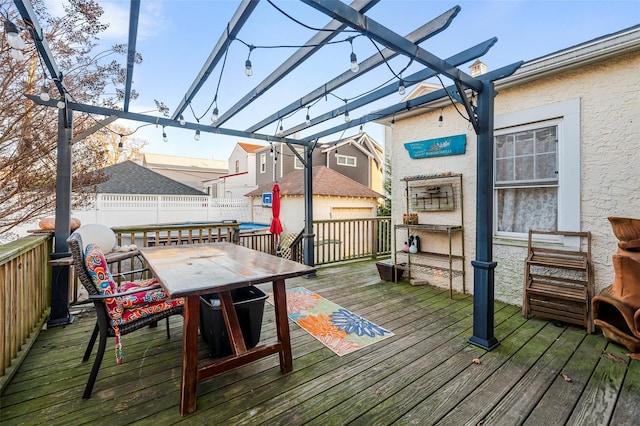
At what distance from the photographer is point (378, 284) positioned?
4629 millimetres

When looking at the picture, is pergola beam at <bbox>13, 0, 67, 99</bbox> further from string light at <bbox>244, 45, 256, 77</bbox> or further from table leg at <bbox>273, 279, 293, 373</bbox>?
table leg at <bbox>273, 279, 293, 373</bbox>

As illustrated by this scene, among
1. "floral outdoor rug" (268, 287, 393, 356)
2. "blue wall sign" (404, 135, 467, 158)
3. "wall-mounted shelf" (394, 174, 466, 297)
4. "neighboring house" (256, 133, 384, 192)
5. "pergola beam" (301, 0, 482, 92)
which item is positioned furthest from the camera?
"neighboring house" (256, 133, 384, 192)

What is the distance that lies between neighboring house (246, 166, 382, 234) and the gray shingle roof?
5280 millimetres

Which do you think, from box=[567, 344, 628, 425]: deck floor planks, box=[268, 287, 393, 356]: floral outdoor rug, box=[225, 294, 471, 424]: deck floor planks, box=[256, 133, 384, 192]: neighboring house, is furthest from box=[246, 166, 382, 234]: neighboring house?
box=[567, 344, 628, 425]: deck floor planks

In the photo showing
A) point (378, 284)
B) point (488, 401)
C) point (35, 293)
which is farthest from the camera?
point (378, 284)

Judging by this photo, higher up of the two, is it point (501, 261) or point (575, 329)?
point (501, 261)

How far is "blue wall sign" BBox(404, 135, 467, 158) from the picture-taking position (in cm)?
409

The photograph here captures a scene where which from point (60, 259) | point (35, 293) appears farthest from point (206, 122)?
point (35, 293)

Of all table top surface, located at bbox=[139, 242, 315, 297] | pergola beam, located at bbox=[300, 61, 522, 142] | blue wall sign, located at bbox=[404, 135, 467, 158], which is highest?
pergola beam, located at bbox=[300, 61, 522, 142]

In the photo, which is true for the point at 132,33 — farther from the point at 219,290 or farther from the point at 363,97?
the point at 363,97

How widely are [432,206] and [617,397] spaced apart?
2.90 metres

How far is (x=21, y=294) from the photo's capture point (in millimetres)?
2438

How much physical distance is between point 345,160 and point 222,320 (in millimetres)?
13861

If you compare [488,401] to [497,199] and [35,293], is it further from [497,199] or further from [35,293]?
[35,293]
